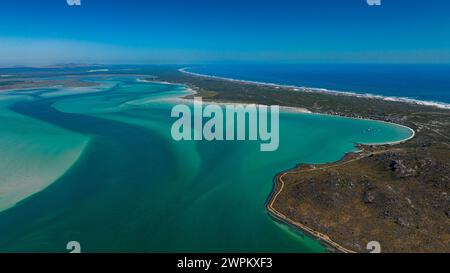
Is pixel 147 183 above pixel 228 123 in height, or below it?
below

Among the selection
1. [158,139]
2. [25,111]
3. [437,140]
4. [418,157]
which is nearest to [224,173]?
[158,139]

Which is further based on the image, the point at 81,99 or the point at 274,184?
the point at 81,99

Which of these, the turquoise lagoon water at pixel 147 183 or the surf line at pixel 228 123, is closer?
the turquoise lagoon water at pixel 147 183

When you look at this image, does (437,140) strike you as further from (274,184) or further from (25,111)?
(25,111)

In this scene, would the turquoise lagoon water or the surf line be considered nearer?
the turquoise lagoon water

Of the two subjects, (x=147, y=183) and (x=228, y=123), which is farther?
(x=228, y=123)
